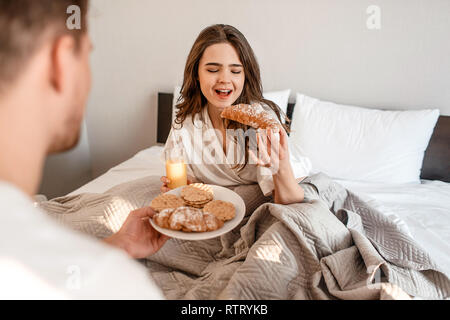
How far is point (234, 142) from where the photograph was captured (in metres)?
1.08

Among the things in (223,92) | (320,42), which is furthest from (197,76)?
(320,42)

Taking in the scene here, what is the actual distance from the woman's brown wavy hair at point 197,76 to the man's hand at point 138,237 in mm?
375

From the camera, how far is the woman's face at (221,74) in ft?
3.09

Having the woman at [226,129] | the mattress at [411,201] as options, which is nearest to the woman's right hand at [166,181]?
the woman at [226,129]

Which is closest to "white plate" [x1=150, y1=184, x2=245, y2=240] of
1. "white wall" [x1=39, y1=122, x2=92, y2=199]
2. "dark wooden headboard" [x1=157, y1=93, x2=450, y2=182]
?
"white wall" [x1=39, y1=122, x2=92, y2=199]

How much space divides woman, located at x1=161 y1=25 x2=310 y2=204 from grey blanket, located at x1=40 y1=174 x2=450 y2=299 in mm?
76

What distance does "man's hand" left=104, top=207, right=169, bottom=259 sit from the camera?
2.50ft

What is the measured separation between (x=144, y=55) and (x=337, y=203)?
1.14 meters

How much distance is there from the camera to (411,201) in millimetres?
1279

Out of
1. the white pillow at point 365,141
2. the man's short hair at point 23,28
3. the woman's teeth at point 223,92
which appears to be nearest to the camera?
the man's short hair at point 23,28

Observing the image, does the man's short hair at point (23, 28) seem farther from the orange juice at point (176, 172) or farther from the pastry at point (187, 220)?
the orange juice at point (176, 172)

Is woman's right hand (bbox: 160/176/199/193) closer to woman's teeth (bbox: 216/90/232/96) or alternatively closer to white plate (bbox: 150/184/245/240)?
white plate (bbox: 150/184/245/240)

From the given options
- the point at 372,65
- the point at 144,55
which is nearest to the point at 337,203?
the point at 372,65
